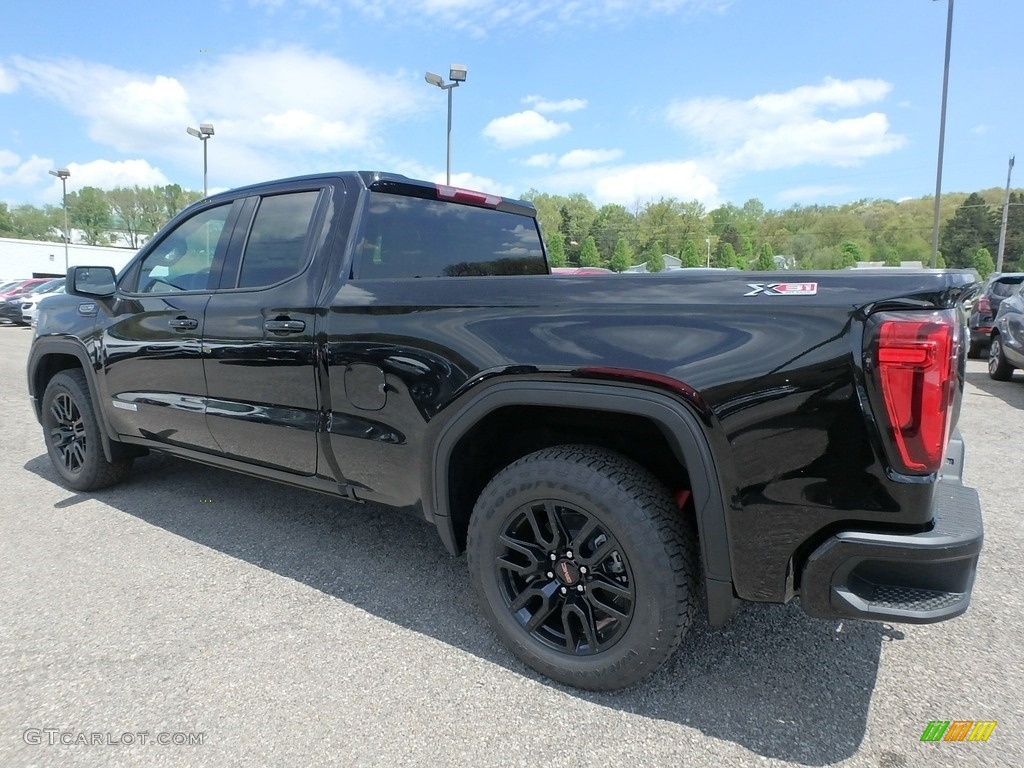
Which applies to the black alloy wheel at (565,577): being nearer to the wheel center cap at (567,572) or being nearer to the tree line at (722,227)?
the wheel center cap at (567,572)

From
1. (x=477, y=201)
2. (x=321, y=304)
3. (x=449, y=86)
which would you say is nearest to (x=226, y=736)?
(x=321, y=304)

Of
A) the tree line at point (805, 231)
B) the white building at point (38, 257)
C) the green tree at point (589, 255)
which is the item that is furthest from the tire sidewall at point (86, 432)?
the tree line at point (805, 231)

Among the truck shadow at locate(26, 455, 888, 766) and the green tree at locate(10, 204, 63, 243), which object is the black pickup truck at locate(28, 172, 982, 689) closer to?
the truck shadow at locate(26, 455, 888, 766)

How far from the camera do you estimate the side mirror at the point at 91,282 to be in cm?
383

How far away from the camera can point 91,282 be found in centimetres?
386

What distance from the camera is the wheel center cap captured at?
7.47 ft

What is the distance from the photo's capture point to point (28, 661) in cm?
247

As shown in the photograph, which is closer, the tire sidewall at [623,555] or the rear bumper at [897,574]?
the rear bumper at [897,574]

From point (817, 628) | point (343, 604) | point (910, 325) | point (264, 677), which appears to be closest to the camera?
point (910, 325)

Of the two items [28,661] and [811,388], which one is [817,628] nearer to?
[811,388]

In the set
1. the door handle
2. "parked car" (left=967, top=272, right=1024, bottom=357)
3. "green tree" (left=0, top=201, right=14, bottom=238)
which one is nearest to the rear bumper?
the door handle

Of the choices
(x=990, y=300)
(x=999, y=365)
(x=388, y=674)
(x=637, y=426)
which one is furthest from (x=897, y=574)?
(x=990, y=300)

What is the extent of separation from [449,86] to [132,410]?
15712mm

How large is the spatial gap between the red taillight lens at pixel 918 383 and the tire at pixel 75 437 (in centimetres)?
431
